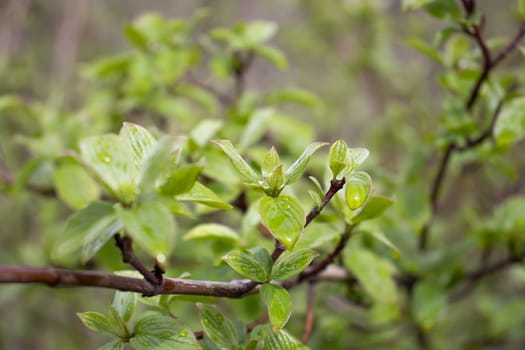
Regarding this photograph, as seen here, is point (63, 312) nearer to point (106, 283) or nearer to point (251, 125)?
point (251, 125)

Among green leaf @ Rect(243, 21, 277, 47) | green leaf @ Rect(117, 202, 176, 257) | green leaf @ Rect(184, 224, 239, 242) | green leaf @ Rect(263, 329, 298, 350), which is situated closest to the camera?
green leaf @ Rect(117, 202, 176, 257)

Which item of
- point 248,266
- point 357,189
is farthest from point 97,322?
point 357,189

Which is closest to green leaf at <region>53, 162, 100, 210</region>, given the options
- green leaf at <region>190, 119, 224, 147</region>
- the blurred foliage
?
the blurred foliage

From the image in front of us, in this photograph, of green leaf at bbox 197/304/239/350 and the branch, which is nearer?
the branch

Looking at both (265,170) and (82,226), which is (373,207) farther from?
(82,226)

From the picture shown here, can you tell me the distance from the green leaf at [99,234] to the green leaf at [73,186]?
1.37 feet

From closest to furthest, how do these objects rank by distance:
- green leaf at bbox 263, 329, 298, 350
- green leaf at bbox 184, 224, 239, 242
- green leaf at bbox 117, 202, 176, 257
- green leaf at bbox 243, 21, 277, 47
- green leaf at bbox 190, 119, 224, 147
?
1. green leaf at bbox 117, 202, 176, 257
2. green leaf at bbox 263, 329, 298, 350
3. green leaf at bbox 184, 224, 239, 242
4. green leaf at bbox 190, 119, 224, 147
5. green leaf at bbox 243, 21, 277, 47

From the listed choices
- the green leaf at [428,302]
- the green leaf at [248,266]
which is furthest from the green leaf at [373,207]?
the green leaf at [428,302]

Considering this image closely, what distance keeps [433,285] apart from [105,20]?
175cm

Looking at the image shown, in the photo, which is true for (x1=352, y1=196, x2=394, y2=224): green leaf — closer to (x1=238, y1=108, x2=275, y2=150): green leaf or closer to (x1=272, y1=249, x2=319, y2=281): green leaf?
(x1=272, y1=249, x2=319, y2=281): green leaf

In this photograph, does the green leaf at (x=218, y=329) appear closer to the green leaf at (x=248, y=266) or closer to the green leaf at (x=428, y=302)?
the green leaf at (x=248, y=266)

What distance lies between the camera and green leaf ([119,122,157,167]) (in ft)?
1.20

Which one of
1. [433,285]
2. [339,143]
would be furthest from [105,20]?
[339,143]

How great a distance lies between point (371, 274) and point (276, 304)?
24cm
